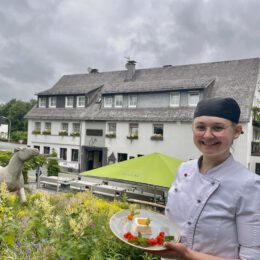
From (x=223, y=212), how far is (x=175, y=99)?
21.7 meters

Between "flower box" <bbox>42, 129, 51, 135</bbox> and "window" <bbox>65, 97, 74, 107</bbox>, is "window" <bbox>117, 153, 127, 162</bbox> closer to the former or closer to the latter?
"window" <bbox>65, 97, 74, 107</bbox>

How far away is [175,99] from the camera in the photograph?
22.9m

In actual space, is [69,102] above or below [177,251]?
above

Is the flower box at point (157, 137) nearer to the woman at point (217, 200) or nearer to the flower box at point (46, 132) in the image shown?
the flower box at point (46, 132)

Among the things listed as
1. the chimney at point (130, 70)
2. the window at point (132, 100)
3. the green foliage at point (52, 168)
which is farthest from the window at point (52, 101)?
the green foliage at point (52, 168)

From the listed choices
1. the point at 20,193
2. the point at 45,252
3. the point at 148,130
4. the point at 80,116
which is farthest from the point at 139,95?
the point at 45,252

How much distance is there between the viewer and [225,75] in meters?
23.5

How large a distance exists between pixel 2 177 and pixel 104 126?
17.8 meters

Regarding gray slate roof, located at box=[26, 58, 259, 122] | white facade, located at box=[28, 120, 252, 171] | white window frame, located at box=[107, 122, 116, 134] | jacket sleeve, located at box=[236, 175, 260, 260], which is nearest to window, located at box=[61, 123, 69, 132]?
white facade, located at box=[28, 120, 252, 171]

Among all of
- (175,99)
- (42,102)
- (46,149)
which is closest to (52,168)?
(46,149)

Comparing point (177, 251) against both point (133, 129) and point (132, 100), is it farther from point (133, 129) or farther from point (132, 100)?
point (132, 100)

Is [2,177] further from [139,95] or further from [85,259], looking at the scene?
[139,95]

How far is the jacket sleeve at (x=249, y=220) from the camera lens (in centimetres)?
153

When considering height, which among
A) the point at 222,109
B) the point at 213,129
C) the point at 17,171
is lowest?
the point at 17,171
